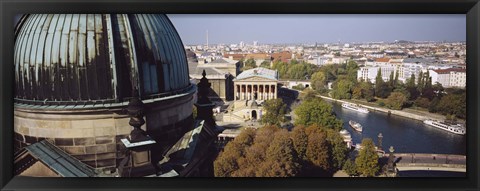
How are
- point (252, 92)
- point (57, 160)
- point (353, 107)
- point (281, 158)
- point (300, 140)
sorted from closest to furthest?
point (57, 160) < point (281, 158) < point (353, 107) < point (300, 140) < point (252, 92)

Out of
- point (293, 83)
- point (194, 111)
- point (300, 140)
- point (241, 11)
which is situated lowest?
point (300, 140)

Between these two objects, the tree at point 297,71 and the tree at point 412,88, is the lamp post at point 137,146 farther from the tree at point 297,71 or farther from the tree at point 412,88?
the tree at point 412,88

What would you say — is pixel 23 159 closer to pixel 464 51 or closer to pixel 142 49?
pixel 142 49

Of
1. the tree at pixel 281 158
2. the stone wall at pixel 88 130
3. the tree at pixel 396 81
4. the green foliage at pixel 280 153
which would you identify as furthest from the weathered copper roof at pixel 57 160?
the tree at pixel 396 81

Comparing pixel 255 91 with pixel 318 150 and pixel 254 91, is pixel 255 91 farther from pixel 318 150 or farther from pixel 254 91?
pixel 318 150

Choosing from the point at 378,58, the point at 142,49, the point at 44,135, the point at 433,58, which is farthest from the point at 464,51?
the point at 44,135

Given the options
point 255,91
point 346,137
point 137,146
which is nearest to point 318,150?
point 346,137
